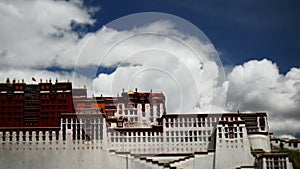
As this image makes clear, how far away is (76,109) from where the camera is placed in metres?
47.3

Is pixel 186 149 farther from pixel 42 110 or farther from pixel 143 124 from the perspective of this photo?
pixel 42 110

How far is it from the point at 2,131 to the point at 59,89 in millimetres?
8512

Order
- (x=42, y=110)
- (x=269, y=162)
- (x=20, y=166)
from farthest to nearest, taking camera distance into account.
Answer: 1. (x=42, y=110)
2. (x=20, y=166)
3. (x=269, y=162)

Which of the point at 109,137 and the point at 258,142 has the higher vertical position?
the point at 109,137

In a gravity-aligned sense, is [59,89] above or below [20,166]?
above

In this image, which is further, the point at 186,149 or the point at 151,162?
the point at 186,149

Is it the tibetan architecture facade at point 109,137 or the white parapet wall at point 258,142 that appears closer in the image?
the tibetan architecture facade at point 109,137

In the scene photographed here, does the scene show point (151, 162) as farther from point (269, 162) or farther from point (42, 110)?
point (42, 110)

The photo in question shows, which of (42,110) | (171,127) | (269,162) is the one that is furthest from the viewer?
(42,110)

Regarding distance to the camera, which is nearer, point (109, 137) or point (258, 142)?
point (109, 137)

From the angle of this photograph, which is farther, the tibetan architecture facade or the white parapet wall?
the white parapet wall

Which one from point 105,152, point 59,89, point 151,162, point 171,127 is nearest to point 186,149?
point 171,127

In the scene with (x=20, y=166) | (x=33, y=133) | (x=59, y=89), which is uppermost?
(x=59, y=89)

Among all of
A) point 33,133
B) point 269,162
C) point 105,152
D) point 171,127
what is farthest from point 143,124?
point 269,162
